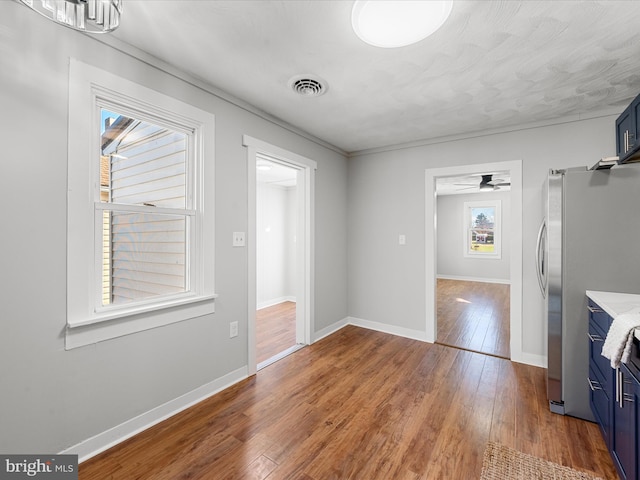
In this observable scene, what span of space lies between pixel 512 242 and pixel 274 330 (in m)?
3.05

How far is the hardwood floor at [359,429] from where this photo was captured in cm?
161

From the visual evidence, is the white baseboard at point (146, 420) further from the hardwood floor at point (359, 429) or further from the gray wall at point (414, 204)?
the gray wall at point (414, 204)

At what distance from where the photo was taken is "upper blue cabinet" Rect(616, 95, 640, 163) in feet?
6.52

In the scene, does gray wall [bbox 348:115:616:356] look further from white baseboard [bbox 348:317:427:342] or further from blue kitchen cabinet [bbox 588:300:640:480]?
blue kitchen cabinet [bbox 588:300:640:480]

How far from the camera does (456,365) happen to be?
9.52 feet

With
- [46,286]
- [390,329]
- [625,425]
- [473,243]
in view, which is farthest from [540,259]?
[473,243]

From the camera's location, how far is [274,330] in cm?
392

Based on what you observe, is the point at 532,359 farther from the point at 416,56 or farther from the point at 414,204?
the point at 416,56

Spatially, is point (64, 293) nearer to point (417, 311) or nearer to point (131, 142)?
point (131, 142)

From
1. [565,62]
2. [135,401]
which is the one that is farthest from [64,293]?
[565,62]

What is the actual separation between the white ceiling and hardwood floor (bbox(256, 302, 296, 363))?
251 cm

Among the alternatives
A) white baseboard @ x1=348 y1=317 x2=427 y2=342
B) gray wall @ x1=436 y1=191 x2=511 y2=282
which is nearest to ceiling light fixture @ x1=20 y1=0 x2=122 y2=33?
white baseboard @ x1=348 y1=317 x2=427 y2=342

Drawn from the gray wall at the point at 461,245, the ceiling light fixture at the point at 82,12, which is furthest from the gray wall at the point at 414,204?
→ the gray wall at the point at 461,245

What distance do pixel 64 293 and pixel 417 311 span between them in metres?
3.39
